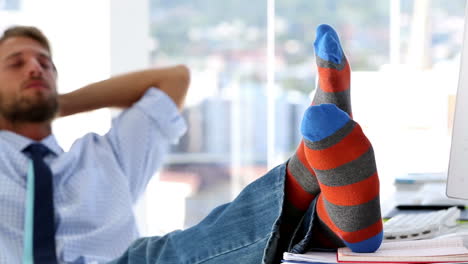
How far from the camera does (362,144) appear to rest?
2.83 feet

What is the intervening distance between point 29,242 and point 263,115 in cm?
270

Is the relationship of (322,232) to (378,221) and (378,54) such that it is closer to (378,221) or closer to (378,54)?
(378,221)

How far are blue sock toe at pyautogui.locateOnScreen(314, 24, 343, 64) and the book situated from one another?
29 centimetres

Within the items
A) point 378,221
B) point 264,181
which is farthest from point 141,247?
point 378,221

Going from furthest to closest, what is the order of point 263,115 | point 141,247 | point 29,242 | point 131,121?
point 263,115 < point 131,121 < point 29,242 < point 141,247

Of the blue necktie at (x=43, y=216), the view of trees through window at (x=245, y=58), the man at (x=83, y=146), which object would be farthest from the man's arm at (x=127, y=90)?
the view of trees through window at (x=245, y=58)

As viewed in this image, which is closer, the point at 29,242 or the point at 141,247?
the point at 141,247

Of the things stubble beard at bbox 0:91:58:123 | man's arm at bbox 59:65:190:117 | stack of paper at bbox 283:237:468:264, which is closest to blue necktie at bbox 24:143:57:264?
stubble beard at bbox 0:91:58:123

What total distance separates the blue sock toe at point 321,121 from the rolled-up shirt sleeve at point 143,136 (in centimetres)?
120

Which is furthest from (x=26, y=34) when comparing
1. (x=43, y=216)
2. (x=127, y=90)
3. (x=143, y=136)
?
(x=43, y=216)

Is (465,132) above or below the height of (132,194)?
above

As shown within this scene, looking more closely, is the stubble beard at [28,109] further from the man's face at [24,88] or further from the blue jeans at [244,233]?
the blue jeans at [244,233]

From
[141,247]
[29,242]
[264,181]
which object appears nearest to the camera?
[264,181]

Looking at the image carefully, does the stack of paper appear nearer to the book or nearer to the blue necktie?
the book
